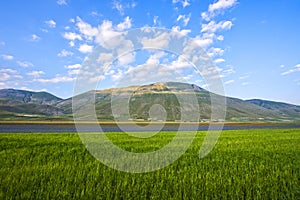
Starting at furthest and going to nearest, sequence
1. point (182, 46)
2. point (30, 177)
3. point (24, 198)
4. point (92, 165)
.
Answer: point (182, 46), point (92, 165), point (30, 177), point (24, 198)

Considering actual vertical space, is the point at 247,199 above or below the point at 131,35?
below

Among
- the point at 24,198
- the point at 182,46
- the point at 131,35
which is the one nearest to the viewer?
the point at 24,198

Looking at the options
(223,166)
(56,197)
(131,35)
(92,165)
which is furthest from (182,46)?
(56,197)

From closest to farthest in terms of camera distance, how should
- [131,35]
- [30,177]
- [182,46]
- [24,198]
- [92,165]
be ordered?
[24,198] < [30,177] < [92,165] < [131,35] < [182,46]

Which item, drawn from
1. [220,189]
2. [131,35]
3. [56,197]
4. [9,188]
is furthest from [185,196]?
[131,35]

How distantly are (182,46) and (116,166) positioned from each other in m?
8.17

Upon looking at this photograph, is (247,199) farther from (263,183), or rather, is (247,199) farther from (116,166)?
(116,166)

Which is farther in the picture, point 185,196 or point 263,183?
point 263,183

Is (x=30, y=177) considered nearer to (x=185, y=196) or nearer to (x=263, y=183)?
(x=185, y=196)

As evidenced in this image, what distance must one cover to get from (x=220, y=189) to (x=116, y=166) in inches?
179

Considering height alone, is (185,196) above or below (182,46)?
below

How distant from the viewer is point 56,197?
6645 millimetres

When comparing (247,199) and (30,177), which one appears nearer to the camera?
(247,199)

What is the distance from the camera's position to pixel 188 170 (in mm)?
9672
